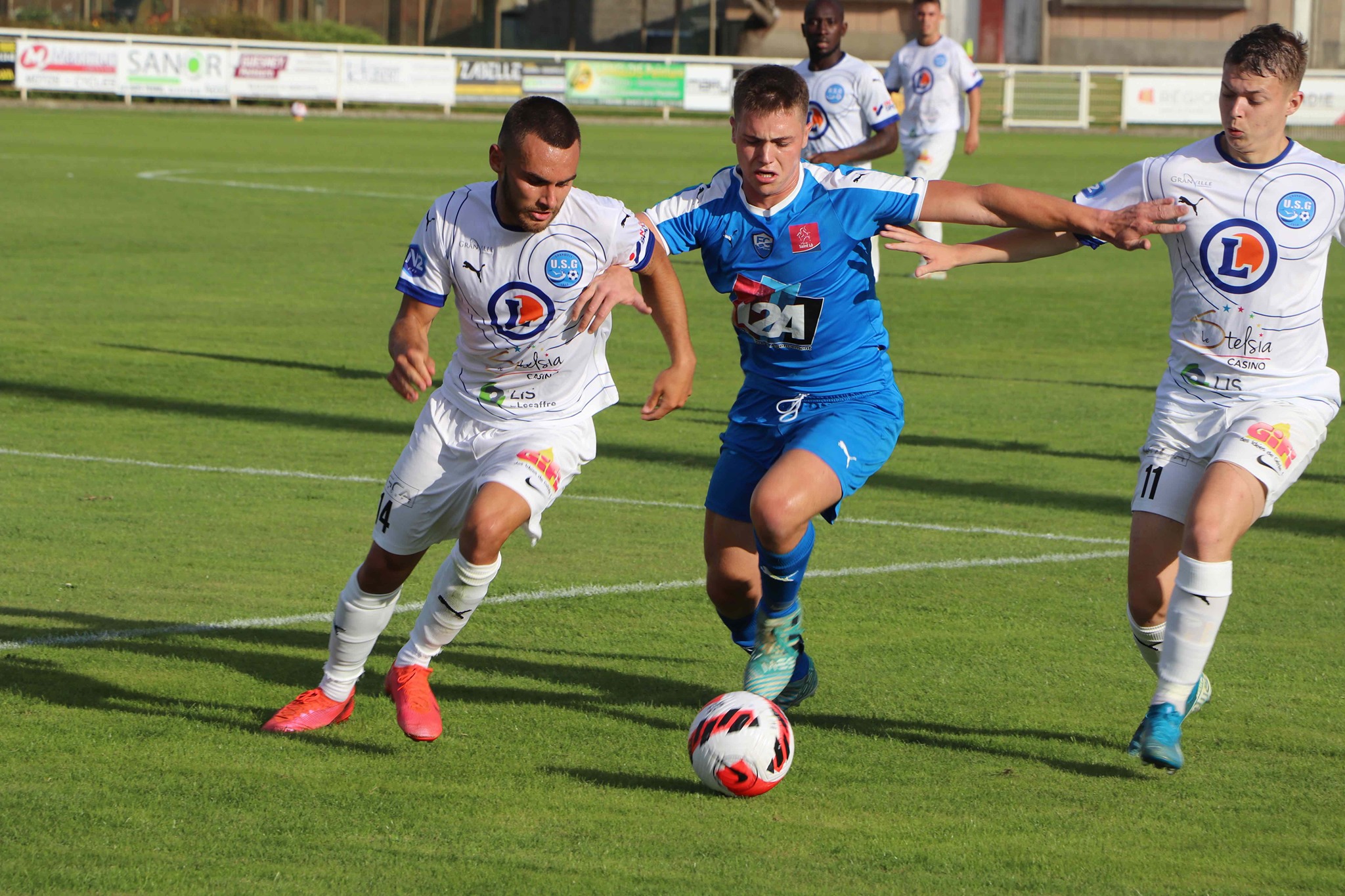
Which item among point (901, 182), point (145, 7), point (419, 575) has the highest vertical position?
point (145, 7)

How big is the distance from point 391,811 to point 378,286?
12.5m

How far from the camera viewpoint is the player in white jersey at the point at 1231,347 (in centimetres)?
498

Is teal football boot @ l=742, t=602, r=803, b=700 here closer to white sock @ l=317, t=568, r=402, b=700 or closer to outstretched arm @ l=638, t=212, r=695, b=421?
outstretched arm @ l=638, t=212, r=695, b=421

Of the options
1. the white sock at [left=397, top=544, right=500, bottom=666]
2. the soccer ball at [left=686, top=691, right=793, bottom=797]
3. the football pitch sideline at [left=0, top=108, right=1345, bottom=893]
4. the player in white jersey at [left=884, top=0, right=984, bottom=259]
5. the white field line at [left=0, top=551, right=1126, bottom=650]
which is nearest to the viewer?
the football pitch sideline at [left=0, top=108, right=1345, bottom=893]

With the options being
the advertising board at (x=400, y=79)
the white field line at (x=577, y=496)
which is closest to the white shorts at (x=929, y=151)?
the white field line at (x=577, y=496)

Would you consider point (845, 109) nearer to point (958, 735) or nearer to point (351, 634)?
point (958, 735)

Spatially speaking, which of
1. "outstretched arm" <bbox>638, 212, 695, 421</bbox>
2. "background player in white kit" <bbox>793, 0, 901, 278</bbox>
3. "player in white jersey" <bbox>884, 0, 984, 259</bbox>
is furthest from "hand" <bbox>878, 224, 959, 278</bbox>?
"player in white jersey" <bbox>884, 0, 984, 259</bbox>

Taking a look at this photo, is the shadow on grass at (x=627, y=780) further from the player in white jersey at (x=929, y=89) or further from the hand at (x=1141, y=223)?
the player in white jersey at (x=929, y=89)

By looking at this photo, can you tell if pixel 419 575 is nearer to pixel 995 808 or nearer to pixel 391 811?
pixel 391 811

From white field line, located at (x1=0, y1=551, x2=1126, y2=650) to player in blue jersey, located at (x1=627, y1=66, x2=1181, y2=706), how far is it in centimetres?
126

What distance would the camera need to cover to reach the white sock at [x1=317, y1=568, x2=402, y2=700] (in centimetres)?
532

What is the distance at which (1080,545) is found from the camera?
803 cm

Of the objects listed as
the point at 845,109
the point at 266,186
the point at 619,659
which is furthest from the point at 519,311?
the point at 266,186

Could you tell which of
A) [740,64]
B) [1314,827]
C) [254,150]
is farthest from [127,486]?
[740,64]
